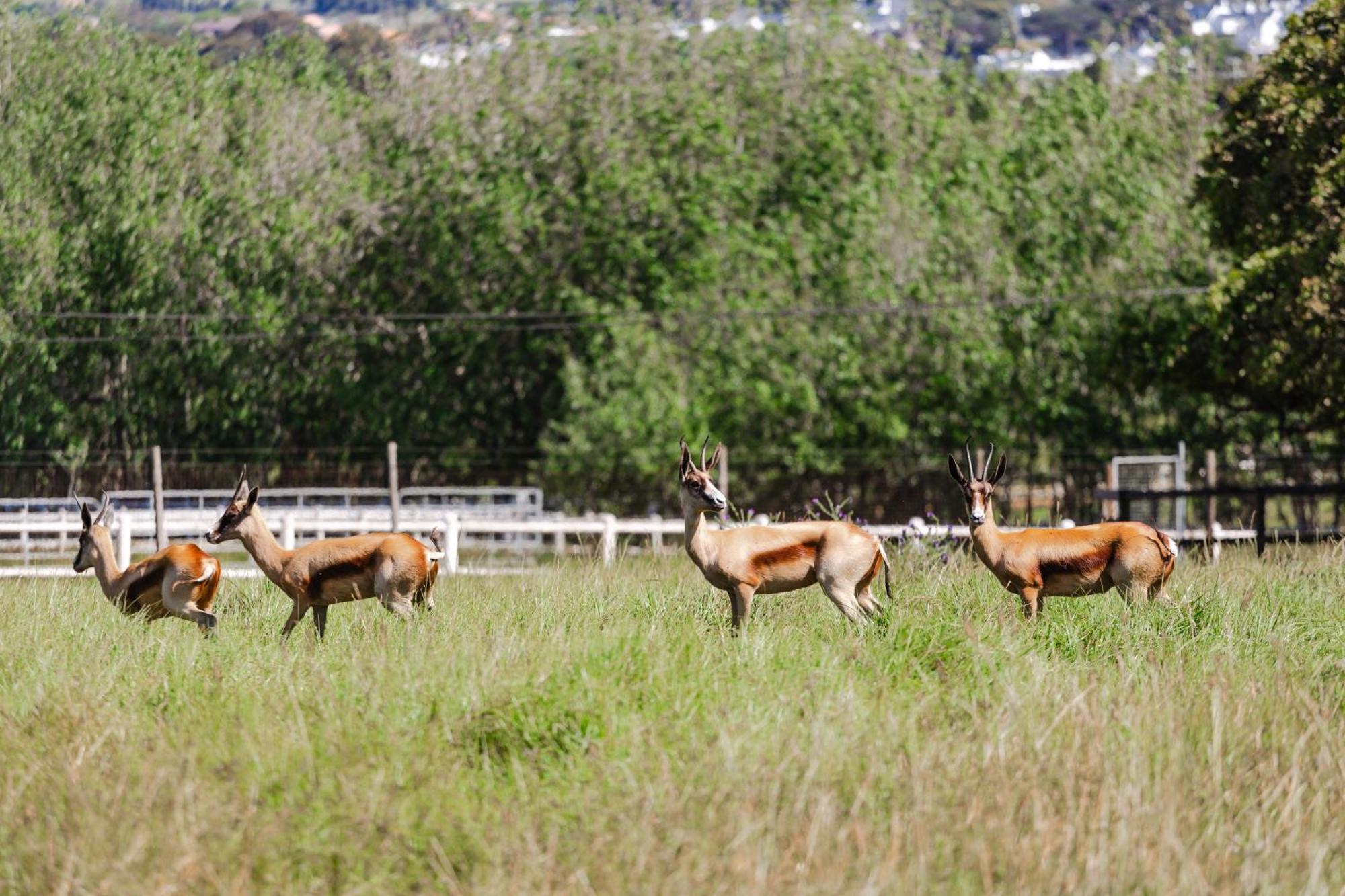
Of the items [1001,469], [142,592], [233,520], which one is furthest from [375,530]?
[1001,469]

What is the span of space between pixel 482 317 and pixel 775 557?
29156mm

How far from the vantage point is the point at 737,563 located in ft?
31.4

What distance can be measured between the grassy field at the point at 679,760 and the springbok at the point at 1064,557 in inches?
22.2

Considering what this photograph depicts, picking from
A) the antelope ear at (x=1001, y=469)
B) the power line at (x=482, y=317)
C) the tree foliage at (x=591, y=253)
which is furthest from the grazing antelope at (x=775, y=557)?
the power line at (x=482, y=317)

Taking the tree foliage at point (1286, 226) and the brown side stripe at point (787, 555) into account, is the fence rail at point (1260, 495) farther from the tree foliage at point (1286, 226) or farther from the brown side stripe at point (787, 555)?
the brown side stripe at point (787, 555)

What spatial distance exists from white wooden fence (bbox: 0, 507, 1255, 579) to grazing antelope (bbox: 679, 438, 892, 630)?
145 inches

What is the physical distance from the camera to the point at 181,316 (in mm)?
37125

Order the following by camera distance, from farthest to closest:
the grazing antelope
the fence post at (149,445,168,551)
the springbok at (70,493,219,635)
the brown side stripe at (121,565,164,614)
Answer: the fence post at (149,445,168,551)
the brown side stripe at (121,565,164,614)
the springbok at (70,493,219,635)
the grazing antelope

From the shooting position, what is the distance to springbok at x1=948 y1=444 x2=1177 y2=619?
1008 centimetres

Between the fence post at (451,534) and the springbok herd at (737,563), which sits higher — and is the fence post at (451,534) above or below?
below

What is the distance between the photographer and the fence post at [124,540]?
1972 centimetres

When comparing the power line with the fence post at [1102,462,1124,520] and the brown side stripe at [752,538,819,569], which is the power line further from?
the brown side stripe at [752,538,819,569]

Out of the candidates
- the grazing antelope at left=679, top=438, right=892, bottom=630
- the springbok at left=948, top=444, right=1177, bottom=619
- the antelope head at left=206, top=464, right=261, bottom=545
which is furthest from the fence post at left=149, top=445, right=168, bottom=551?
the springbok at left=948, top=444, right=1177, bottom=619

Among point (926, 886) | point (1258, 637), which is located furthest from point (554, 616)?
point (926, 886)
